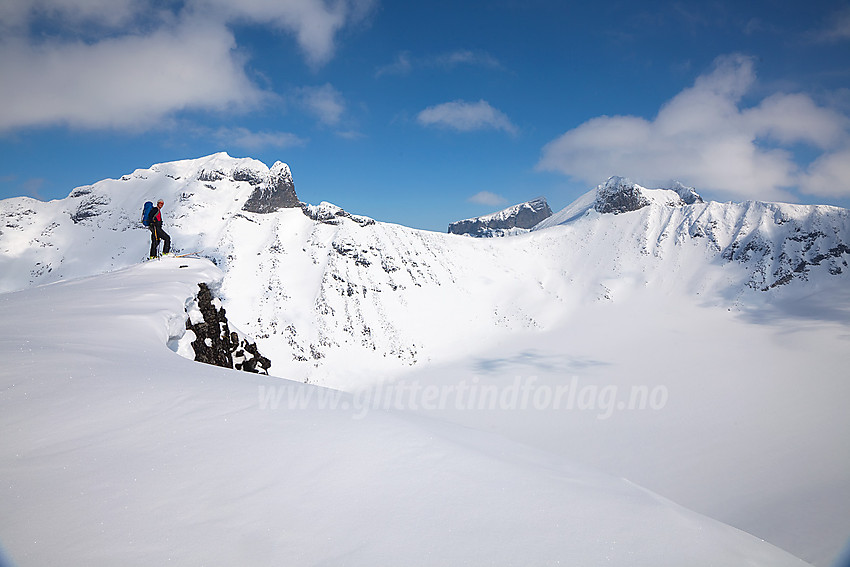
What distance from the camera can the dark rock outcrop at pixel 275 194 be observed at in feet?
291

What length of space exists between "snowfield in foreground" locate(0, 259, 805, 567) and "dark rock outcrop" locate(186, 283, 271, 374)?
6.14 m

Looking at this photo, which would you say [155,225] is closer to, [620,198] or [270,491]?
[270,491]

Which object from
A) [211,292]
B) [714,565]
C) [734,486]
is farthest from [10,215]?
[734,486]

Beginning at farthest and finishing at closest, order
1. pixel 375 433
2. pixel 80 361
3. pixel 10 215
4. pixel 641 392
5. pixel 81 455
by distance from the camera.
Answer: pixel 10 215, pixel 641 392, pixel 80 361, pixel 375 433, pixel 81 455

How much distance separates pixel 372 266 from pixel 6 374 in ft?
243

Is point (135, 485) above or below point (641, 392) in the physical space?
above

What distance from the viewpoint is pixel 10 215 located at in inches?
3679

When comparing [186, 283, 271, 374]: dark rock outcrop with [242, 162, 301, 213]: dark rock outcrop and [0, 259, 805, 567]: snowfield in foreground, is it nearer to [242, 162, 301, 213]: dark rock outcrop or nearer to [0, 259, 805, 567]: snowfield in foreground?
[0, 259, 805, 567]: snowfield in foreground

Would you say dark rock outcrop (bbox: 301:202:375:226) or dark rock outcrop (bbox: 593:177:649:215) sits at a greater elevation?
dark rock outcrop (bbox: 593:177:649:215)

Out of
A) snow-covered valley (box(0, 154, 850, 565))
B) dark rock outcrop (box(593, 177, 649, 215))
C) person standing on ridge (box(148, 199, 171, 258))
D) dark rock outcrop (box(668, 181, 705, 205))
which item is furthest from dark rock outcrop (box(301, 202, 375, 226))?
dark rock outcrop (box(668, 181, 705, 205))

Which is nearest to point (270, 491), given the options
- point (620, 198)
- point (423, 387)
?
point (423, 387)

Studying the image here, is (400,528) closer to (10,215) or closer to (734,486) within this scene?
(734,486)

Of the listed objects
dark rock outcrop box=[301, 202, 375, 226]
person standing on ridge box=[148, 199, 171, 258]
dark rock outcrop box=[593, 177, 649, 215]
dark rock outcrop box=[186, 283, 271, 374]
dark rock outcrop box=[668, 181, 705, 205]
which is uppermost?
dark rock outcrop box=[668, 181, 705, 205]

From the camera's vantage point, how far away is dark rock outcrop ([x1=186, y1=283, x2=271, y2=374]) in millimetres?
10758
